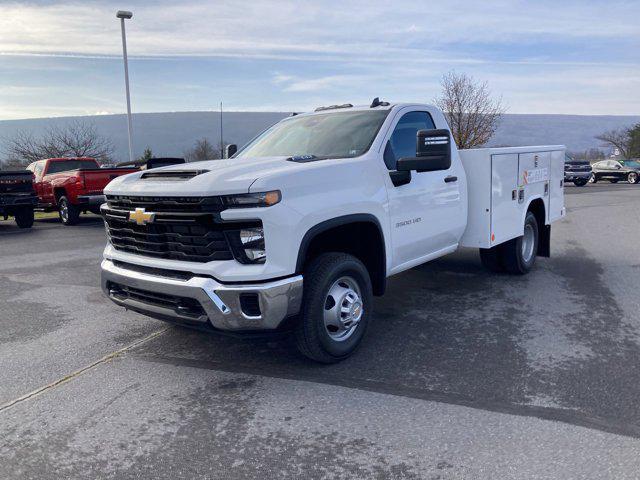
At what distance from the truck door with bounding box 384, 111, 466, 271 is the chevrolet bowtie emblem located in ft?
6.26

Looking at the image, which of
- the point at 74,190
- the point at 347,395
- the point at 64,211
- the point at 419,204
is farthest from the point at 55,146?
the point at 347,395

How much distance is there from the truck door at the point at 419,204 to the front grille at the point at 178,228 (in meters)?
1.60

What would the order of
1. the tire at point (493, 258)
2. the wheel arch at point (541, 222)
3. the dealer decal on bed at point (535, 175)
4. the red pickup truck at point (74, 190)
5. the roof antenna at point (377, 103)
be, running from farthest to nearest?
the red pickup truck at point (74, 190)
the wheel arch at point (541, 222)
the tire at point (493, 258)
the dealer decal on bed at point (535, 175)
the roof antenna at point (377, 103)

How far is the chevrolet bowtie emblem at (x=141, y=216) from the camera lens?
159 inches

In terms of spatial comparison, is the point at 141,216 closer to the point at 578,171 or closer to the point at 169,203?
the point at 169,203

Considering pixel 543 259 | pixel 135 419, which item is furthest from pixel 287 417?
pixel 543 259

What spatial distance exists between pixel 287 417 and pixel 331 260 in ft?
3.93

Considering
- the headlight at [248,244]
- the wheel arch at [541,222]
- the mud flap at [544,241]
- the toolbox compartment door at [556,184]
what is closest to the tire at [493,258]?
the wheel arch at [541,222]

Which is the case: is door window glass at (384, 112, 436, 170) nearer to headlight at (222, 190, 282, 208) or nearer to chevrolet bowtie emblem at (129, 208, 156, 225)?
headlight at (222, 190, 282, 208)

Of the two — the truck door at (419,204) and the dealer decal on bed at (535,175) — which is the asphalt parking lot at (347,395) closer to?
the truck door at (419,204)

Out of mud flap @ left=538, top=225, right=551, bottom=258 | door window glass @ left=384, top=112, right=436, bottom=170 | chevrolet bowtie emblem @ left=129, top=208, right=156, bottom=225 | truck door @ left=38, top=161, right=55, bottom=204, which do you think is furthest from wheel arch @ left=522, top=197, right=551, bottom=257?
truck door @ left=38, top=161, right=55, bottom=204

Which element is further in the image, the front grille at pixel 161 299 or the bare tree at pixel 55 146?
the bare tree at pixel 55 146

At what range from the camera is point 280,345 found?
4.79 meters

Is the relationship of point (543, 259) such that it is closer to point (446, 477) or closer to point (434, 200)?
point (434, 200)
